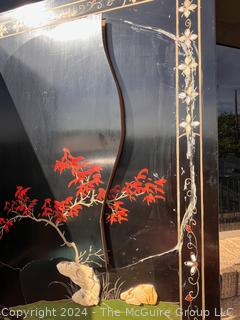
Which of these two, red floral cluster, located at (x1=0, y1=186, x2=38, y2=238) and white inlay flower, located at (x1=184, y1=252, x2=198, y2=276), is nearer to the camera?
white inlay flower, located at (x1=184, y1=252, x2=198, y2=276)

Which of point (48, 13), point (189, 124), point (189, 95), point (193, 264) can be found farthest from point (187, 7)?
point (193, 264)

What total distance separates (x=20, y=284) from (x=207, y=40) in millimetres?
1493

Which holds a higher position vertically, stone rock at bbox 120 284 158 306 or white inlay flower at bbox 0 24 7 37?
white inlay flower at bbox 0 24 7 37

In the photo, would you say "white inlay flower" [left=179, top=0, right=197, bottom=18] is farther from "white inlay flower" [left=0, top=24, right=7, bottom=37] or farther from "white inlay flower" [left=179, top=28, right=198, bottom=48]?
"white inlay flower" [left=0, top=24, right=7, bottom=37]

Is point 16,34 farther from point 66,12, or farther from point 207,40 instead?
point 207,40

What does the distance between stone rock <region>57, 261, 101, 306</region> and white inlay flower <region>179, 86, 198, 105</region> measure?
888mm

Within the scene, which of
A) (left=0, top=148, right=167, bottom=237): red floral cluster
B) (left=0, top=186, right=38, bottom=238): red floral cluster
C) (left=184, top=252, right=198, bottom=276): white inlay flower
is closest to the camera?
(left=184, top=252, right=198, bottom=276): white inlay flower

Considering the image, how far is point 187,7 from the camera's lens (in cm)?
159

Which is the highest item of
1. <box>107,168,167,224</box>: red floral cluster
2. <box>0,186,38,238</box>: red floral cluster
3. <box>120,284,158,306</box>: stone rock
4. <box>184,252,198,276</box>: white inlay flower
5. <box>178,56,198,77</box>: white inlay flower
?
<box>178,56,198,77</box>: white inlay flower

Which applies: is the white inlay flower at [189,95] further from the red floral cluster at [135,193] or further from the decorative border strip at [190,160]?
the red floral cluster at [135,193]


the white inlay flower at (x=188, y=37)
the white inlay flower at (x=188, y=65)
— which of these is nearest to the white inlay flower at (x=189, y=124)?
the white inlay flower at (x=188, y=65)

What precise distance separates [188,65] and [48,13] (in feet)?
2.77

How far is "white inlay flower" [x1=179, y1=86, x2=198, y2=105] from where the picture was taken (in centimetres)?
156

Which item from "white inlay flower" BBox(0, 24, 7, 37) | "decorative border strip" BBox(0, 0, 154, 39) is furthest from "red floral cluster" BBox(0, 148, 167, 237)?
"white inlay flower" BBox(0, 24, 7, 37)
